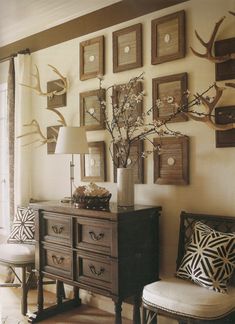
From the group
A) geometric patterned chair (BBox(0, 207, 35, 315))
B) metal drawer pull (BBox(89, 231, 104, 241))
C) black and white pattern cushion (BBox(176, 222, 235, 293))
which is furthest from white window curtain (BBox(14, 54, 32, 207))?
black and white pattern cushion (BBox(176, 222, 235, 293))

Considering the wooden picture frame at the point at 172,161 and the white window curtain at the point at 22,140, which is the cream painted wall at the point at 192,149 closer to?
the wooden picture frame at the point at 172,161

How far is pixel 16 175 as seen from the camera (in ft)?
13.2

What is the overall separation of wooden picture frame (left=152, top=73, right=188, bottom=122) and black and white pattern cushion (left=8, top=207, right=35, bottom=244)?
157cm

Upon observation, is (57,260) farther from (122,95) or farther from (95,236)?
(122,95)

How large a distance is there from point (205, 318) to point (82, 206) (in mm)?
1134

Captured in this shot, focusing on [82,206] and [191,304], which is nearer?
[191,304]

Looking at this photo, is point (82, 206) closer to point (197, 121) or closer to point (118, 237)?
point (118, 237)

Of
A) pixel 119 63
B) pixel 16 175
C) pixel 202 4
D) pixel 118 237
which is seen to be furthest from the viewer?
pixel 16 175

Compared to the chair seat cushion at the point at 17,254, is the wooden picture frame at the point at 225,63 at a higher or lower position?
higher

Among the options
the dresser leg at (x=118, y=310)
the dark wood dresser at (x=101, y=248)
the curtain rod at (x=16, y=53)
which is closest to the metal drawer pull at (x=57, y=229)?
the dark wood dresser at (x=101, y=248)

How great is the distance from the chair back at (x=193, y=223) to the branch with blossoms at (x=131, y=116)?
0.56 meters

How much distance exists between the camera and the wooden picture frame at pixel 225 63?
2.60 metres

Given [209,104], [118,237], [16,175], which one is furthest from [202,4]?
[16,175]

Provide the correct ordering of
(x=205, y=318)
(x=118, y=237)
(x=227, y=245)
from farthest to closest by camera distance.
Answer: (x=118, y=237), (x=227, y=245), (x=205, y=318)
